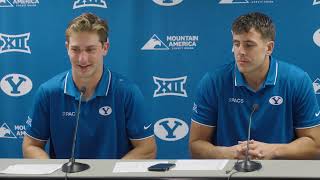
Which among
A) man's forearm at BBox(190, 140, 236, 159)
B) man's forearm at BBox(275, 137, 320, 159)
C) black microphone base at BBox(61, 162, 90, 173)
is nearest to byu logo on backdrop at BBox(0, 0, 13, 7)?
man's forearm at BBox(190, 140, 236, 159)

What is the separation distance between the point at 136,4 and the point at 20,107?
3.83 ft

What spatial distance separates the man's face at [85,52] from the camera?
2.62 meters

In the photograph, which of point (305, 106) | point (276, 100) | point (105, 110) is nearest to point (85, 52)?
point (105, 110)

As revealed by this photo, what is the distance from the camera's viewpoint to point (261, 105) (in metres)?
2.71

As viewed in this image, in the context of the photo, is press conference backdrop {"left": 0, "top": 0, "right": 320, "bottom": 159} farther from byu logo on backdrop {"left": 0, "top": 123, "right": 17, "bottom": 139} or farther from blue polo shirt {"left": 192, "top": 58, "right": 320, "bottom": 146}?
blue polo shirt {"left": 192, "top": 58, "right": 320, "bottom": 146}

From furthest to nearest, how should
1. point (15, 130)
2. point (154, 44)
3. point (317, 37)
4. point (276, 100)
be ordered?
point (15, 130), point (154, 44), point (317, 37), point (276, 100)

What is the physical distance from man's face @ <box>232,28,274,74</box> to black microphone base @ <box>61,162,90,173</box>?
3.38ft

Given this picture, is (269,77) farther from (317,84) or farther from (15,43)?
(15,43)

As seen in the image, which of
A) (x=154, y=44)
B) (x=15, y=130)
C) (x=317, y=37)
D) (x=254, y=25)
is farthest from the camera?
(x=15, y=130)

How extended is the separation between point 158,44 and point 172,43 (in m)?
0.10

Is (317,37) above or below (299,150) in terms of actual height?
above

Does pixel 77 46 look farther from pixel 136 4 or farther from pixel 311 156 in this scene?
pixel 311 156

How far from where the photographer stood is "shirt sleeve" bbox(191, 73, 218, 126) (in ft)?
9.13

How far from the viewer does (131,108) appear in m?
2.77
